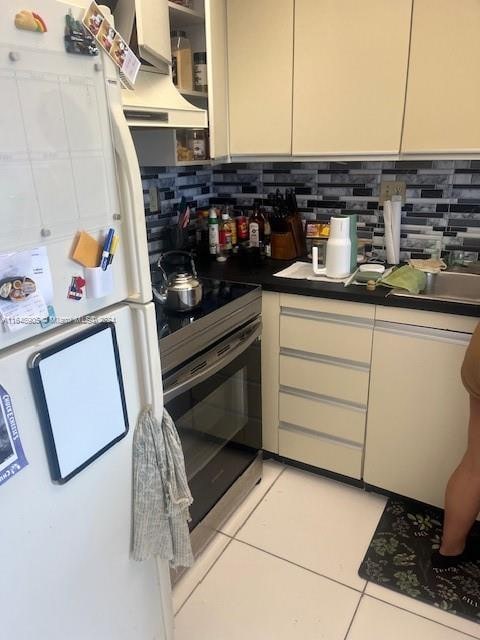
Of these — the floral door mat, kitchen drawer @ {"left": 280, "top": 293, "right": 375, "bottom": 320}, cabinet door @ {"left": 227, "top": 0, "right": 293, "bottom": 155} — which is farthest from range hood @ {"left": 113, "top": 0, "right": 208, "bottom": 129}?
the floral door mat

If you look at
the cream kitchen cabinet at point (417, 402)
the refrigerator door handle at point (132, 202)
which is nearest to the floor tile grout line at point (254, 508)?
the cream kitchen cabinet at point (417, 402)

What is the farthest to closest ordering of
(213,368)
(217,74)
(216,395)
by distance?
(217,74)
(216,395)
(213,368)

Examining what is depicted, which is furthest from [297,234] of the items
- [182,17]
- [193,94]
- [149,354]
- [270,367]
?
[149,354]

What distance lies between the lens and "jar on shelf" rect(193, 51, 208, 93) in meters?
1.92

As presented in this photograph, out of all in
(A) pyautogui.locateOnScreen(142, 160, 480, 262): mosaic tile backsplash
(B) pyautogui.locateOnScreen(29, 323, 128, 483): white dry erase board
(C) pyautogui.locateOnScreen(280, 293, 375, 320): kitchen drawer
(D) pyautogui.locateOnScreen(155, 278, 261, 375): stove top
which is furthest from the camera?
(A) pyautogui.locateOnScreen(142, 160, 480, 262): mosaic tile backsplash

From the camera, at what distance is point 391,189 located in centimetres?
212

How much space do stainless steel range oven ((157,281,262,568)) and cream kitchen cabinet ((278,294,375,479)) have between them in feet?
0.44

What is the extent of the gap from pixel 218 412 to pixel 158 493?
24.8 inches

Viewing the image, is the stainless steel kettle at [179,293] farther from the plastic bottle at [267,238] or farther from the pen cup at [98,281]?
the plastic bottle at [267,238]

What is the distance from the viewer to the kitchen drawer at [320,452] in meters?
2.02

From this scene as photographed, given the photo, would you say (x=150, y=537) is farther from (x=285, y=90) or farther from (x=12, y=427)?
(x=285, y=90)

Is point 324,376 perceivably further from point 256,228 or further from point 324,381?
point 256,228

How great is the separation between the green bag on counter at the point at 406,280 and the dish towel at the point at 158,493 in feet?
3.47

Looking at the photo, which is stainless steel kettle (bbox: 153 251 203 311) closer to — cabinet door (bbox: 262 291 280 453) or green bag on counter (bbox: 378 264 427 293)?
cabinet door (bbox: 262 291 280 453)
